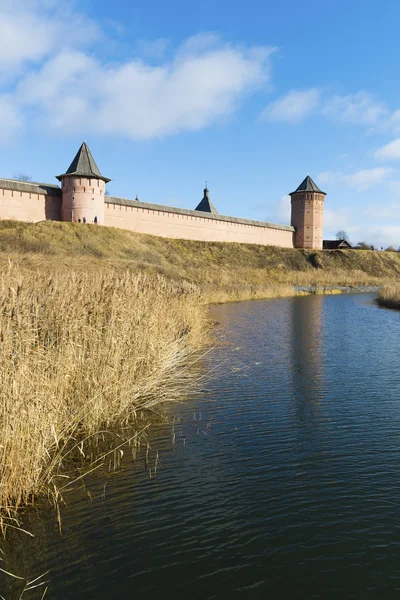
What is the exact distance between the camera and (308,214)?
48.8 meters

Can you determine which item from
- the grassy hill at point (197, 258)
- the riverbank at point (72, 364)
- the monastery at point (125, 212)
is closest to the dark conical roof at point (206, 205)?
the monastery at point (125, 212)

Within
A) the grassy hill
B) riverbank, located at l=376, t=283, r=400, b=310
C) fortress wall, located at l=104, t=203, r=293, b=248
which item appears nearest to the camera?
riverbank, located at l=376, t=283, r=400, b=310

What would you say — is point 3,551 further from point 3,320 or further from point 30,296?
point 30,296

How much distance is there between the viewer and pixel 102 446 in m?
4.69

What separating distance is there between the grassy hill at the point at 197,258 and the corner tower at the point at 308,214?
2257 millimetres

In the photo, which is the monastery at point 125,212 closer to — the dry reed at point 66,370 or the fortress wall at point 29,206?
the fortress wall at point 29,206

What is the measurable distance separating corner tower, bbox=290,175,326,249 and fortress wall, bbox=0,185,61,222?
1049 inches

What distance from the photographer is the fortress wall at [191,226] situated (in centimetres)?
3469

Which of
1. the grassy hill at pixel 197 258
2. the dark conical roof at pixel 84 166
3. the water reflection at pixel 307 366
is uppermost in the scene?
the dark conical roof at pixel 84 166

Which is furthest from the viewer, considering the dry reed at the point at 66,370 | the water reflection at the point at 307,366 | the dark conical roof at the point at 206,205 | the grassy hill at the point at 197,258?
the dark conical roof at the point at 206,205

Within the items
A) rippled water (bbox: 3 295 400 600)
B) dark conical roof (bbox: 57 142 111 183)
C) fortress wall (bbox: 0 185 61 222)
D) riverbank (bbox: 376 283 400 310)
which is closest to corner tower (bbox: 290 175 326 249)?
dark conical roof (bbox: 57 142 111 183)

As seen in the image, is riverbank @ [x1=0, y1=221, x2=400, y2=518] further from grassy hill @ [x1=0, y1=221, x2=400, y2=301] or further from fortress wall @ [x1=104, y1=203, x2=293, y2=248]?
fortress wall @ [x1=104, y1=203, x2=293, y2=248]

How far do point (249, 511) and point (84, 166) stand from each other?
103 feet

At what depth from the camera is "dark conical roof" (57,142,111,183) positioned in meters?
31.4
